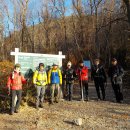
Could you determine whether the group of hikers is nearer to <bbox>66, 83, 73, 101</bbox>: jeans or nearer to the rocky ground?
<bbox>66, 83, 73, 101</bbox>: jeans

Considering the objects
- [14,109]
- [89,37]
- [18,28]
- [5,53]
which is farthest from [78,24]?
[14,109]

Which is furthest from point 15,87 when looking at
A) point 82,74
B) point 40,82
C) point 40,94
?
point 82,74

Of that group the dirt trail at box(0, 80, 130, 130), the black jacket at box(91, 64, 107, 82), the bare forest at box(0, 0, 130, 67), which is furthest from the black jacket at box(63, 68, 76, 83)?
the bare forest at box(0, 0, 130, 67)

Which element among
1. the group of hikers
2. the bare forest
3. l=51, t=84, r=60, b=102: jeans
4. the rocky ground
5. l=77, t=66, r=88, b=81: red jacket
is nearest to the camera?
the rocky ground

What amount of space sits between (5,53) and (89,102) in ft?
129

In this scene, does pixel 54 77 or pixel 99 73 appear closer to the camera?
pixel 54 77

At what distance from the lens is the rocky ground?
9844 mm

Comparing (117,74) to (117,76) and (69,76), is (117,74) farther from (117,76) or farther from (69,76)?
(69,76)

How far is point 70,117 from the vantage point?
11008mm

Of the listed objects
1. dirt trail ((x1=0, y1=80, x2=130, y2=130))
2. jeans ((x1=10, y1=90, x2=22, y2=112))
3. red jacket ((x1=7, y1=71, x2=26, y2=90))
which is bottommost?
dirt trail ((x1=0, y1=80, x2=130, y2=130))

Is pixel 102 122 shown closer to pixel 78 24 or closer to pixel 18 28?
pixel 78 24

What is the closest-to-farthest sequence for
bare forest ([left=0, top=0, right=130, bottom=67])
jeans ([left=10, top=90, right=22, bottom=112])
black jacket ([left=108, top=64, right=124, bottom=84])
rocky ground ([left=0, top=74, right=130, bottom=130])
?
rocky ground ([left=0, top=74, right=130, bottom=130])
jeans ([left=10, top=90, right=22, bottom=112])
black jacket ([left=108, top=64, right=124, bottom=84])
bare forest ([left=0, top=0, right=130, bottom=67])

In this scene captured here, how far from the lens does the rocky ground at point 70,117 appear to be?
9.84 metres

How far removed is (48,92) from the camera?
1441cm
